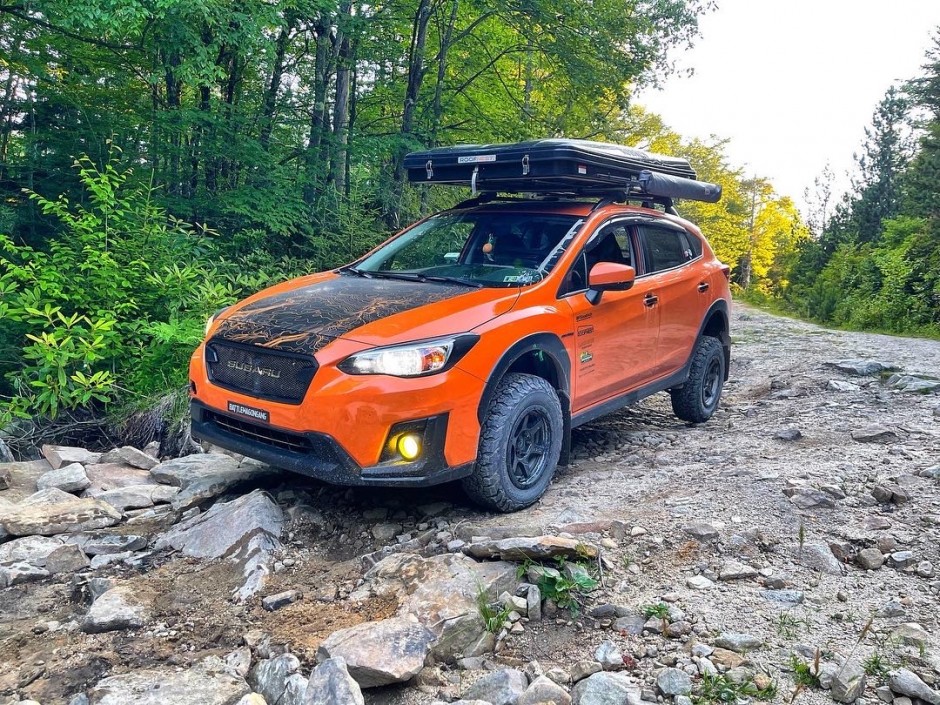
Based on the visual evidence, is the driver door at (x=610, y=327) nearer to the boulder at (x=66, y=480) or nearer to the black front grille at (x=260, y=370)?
the black front grille at (x=260, y=370)

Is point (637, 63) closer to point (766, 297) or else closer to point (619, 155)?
point (619, 155)

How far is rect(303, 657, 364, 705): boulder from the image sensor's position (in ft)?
8.48

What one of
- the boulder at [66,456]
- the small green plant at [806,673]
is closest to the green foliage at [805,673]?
the small green plant at [806,673]

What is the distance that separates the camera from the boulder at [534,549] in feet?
11.6

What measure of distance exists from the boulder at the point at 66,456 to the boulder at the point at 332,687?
410cm

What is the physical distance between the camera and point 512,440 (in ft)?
14.1

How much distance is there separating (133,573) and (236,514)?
0.60 m

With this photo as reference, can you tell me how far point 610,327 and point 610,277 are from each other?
53 centimetres

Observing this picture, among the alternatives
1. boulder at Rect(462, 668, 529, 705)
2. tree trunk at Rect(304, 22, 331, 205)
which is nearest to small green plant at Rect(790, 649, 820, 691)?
boulder at Rect(462, 668, 529, 705)

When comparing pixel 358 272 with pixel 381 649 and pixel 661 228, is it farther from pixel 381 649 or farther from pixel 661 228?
pixel 381 649

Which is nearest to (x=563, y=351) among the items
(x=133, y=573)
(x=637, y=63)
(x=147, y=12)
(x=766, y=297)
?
(x=133, y=573)

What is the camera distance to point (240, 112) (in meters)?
10.7

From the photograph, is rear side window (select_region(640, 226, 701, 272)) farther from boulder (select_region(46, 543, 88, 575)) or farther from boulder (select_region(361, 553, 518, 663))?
boulder (select_region(46, 543, 88, 575))

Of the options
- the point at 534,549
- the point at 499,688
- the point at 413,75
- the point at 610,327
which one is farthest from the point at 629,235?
the point at 413,75
